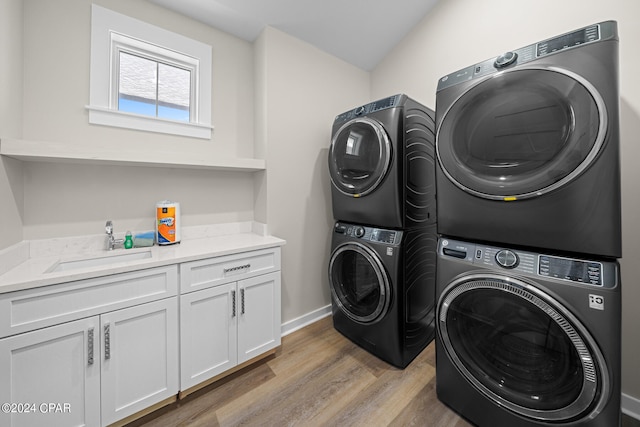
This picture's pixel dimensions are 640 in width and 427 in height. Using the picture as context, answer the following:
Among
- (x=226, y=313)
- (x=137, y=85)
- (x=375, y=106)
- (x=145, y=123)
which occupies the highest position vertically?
(x=137, y=85)

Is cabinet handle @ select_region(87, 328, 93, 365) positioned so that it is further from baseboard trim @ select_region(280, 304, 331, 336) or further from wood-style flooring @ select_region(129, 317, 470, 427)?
baseboard trim @ select_region(280, 304, 331, 336)

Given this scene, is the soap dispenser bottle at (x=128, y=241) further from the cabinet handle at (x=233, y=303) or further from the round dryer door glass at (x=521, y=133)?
the round dryer door glass at (x=521, y=133)

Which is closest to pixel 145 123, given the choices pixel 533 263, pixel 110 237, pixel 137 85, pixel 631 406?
pixel 137 85

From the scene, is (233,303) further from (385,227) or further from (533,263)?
(533,263)

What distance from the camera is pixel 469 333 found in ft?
4.01

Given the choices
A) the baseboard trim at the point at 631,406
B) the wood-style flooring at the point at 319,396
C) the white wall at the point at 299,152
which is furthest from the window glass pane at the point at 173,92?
the baseboard trim at the point at 631,406

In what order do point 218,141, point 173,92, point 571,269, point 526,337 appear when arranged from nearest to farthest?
1. point 571,269
2. point 526,337
3. point 173,92
4. point 218,141

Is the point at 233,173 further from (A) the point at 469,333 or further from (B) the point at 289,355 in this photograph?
(A) the point at 469,333

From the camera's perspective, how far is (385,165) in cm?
161

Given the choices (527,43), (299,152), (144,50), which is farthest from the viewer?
(299,152)

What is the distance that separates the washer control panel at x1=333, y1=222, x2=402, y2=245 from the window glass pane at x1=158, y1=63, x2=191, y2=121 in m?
1.55

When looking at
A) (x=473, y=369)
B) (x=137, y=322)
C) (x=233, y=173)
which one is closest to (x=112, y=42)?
(x=233, y=173)

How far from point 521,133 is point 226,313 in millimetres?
1843

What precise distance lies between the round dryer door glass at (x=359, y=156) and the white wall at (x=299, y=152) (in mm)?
382
